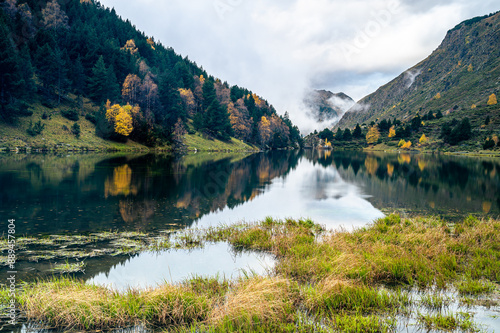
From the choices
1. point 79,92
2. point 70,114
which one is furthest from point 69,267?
point 79,92

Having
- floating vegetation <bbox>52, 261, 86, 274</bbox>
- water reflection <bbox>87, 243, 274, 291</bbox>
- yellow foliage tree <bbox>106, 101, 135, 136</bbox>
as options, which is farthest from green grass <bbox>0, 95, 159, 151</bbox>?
water reflection <bbox>87, 243, 274, 291</bbox>

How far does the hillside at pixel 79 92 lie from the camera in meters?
64.4

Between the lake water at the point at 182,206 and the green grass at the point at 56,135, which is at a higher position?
the green grass at the point at 56,135

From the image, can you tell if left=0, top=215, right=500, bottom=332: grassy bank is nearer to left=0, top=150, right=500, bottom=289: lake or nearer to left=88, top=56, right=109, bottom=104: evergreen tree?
left=0, top=150, right=500, bottom=289: lake

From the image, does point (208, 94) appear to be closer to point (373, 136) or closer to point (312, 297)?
point (373, 136)

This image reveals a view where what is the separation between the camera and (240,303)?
22.2 ft

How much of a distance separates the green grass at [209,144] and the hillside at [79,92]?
80.7 inches

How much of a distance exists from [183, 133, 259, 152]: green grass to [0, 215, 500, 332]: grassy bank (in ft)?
301

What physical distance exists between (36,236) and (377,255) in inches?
562

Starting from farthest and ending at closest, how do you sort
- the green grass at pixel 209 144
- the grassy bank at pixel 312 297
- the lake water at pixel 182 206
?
the green grass at pixel 209 144 < the lake water at pixel 182 206 < the grassy bank at pixel 312 297

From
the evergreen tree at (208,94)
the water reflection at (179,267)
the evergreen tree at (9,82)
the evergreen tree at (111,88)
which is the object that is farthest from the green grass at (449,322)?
the evergreen tree at (208,94)

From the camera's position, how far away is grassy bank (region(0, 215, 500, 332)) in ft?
21.5

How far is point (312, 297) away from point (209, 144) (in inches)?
4145

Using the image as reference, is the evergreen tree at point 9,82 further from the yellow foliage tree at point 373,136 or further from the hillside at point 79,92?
the yellow foliage tree at point 373,136
